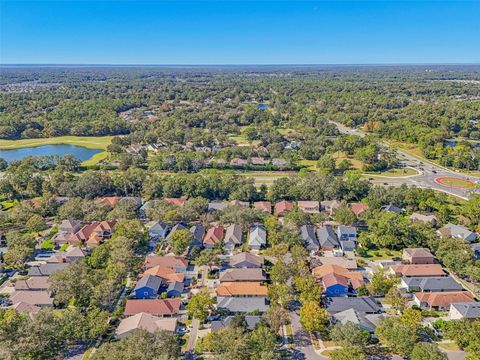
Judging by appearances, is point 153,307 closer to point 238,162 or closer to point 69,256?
point 69,256

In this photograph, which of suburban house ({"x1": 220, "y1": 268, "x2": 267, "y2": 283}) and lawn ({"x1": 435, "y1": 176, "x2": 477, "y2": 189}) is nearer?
suburban house ({"x1": 220, "y1": 268, "x2": 267, "y2": 283})

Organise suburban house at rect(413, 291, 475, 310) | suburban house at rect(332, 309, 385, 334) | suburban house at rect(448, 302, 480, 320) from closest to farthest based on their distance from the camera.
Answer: suburban house at rect(332, 309, 385, 334)
suburban house at rect(448, 302, 480, 320)
suburban house at rect(413, 291, 475, 310)

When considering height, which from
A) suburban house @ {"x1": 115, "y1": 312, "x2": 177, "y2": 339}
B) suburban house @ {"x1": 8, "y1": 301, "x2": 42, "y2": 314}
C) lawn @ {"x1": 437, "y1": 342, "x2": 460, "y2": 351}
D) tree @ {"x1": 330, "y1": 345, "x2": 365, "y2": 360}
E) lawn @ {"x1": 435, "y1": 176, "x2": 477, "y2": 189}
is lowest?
lawn @ {"x1": 437, "y1": 342, "x2": 460, "y2": 351}

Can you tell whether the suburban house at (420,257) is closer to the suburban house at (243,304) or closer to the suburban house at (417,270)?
the suburban house at (417,270)

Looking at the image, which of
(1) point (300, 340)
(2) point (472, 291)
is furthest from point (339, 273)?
(2) point (472, 291)

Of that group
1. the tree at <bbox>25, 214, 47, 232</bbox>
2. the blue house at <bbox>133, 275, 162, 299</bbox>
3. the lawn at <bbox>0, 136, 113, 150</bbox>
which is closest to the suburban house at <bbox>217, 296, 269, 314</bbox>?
the blue house at <bbox>133, 275, 162, 299</bbox>

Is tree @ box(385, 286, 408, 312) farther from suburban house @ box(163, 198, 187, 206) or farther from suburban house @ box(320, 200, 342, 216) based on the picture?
suburban house @ box(163, 198, 187, 206)

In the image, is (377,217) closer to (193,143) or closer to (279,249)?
(279,249)
